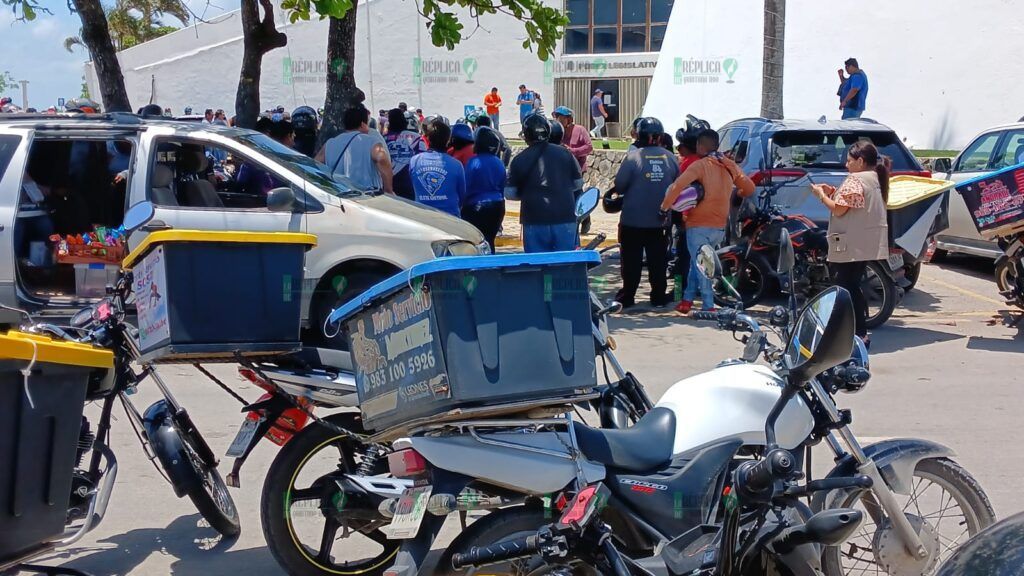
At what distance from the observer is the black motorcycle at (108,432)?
418 cm

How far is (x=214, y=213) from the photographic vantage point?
7.73 meters

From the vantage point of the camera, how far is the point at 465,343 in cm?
341

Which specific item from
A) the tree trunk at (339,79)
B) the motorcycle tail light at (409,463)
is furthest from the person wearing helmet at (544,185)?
the motorcycle tail light at (409,463)

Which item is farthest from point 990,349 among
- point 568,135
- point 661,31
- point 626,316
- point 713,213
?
point 661,31

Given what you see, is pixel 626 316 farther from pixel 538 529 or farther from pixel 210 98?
pixel 210 98

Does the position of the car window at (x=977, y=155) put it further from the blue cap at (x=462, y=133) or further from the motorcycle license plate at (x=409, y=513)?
the motorcycle license plate at (x=409, y=513)

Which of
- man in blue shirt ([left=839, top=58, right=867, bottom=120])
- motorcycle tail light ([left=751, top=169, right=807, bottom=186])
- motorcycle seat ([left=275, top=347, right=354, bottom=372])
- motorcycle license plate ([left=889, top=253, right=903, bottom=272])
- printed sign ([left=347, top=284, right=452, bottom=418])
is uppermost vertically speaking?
man in blue shirt ([left=839, top=58, right=867, bottom=120])

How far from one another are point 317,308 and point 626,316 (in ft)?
10.5

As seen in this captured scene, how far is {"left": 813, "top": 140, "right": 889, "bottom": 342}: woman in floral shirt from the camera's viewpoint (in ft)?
25.2

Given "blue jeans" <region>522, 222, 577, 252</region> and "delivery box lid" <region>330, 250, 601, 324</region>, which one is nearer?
"delivery box lid" <region>330, 250, 601, 324</region>

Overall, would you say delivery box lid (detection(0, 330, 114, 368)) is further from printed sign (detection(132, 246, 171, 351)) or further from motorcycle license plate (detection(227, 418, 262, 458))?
motorcycle license plate (detection(227, 418, 262, 458))

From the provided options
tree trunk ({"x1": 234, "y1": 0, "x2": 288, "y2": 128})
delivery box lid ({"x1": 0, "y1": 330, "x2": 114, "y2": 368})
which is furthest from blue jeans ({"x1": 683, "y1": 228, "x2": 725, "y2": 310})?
delivery box lid ({"x1": 0, "y1": 330, "x2": 114, "y2": 368})

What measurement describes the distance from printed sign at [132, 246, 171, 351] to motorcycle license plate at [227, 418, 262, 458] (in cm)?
52

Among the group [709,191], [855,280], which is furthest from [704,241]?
[855,280]
